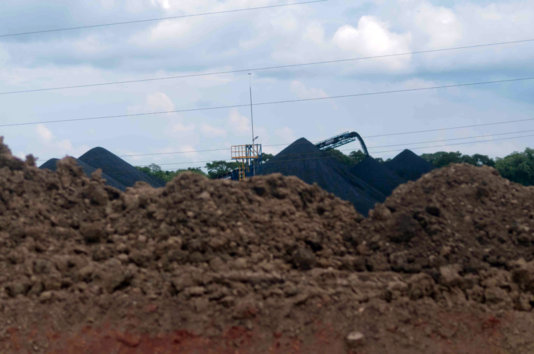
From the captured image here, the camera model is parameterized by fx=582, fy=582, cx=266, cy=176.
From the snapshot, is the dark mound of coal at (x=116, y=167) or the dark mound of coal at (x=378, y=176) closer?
the dark mound of coal at (x=378, y=176)

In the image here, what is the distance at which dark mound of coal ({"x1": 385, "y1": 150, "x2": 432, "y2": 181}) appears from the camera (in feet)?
57.6

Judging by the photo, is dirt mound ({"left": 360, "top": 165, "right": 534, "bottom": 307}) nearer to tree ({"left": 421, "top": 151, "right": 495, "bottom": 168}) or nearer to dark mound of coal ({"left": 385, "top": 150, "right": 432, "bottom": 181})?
dark mound of coal ({"left": 385, "top": 150, "right": 432, "bottom": 181})

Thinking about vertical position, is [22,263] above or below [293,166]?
below

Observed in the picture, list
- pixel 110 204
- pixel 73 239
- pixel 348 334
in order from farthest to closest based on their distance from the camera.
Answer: pixel 110 204, pixel 73 239, pixel 348 334

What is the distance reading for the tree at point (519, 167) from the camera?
22.3 metres

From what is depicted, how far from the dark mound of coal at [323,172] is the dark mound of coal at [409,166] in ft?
5.34

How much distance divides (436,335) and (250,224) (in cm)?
299

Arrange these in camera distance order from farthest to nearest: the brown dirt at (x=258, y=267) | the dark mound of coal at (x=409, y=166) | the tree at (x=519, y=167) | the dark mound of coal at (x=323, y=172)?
the tree at (x=519, y=167) → the dark mound of coal at (x=409, y=166) → the dark mound of coal at (x=323, y=172) → the brown dirt at (x=258, y=267)

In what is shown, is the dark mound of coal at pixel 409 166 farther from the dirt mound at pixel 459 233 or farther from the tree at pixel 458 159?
the dirt mound at pixel 459 233

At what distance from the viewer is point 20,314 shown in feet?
24.3

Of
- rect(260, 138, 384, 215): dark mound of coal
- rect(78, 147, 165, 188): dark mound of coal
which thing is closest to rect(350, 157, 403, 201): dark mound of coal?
rect(260, 138, 384, 215): dark mound of coal

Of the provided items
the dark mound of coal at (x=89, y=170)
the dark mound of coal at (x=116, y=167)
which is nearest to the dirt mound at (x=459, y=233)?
the dark mound of coal at (x=89, y=170)

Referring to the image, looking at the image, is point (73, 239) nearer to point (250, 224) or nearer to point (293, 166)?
point (250, 224)

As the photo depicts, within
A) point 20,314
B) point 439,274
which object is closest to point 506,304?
point 439,274
